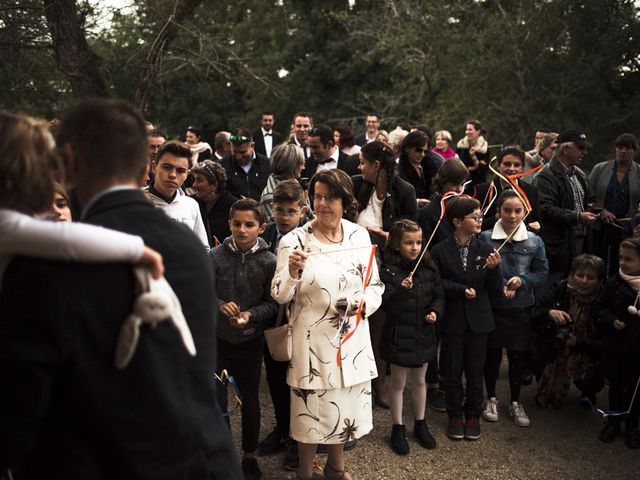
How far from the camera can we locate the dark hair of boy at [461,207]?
5051mm

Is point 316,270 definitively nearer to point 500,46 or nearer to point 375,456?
point 375,456

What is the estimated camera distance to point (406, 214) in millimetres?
5453

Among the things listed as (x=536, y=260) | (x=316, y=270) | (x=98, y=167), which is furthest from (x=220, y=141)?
(x=98, y=167)

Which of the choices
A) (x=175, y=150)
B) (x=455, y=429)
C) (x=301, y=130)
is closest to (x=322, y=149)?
(x=301, y=130)

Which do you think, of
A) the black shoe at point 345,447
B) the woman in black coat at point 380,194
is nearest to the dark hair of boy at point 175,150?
the woman in black coat at point 380,194

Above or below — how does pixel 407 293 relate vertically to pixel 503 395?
above

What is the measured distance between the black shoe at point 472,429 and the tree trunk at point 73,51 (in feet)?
18.5

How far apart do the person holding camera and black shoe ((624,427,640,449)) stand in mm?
475

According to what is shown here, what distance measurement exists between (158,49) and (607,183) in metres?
5.53

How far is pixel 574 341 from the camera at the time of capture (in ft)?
17.6

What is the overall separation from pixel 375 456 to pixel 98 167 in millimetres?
3474

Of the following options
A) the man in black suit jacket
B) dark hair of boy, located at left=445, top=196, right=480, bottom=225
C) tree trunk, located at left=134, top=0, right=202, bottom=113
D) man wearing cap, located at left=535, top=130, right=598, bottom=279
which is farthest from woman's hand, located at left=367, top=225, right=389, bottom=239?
tree trunk, located at left=134, top=0, right=202, bottom=113

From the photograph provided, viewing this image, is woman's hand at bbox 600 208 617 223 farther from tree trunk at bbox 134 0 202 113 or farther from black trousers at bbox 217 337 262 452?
tree trunk at bbox 134 0 202 113

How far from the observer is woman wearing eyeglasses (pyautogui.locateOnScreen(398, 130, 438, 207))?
6.25m
